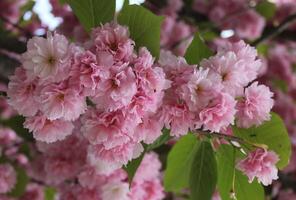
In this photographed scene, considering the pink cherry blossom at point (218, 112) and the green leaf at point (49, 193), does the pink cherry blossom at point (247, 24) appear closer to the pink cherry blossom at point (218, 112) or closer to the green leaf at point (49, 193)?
the green leaf at point (49, 193)

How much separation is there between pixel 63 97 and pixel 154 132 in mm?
199

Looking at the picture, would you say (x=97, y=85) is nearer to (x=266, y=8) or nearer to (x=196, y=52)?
(x=196, y=52)

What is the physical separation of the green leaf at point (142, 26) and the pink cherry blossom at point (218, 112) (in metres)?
0.17

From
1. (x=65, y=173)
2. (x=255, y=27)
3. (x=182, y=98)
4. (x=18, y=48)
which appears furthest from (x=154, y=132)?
(x=255, y=27)

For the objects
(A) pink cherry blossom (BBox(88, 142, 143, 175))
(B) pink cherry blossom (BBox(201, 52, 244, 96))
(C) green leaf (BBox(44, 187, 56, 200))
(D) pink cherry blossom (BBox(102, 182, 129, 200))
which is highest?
(B) pink cherry blossom (BBox(201, 52, 244, 96))

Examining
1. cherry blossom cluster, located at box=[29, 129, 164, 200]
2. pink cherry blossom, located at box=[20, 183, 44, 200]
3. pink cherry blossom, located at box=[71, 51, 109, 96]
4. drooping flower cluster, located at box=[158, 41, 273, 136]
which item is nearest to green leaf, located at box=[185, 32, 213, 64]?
drooping flower cluster, located at box=[158, 41, 273, 136]

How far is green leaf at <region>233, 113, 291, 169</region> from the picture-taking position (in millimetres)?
1179

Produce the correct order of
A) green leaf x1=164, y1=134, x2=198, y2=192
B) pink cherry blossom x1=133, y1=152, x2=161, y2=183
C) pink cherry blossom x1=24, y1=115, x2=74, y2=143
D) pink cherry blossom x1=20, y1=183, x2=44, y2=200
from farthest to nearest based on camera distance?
pink cherry blossom x1=20, y1=183, x2=44, y2=200
pink cherry blossom x1=133, y1=152, x2=161, y2=183
green leaf x1=164, y1=134, x2=198, y2=192
pink cherry blossom x1=24, y1=115, x2=74, y2=143

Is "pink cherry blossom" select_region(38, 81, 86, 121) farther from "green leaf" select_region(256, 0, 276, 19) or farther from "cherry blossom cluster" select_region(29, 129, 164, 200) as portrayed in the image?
"green leaf" select_region(256, 0, 276, 19)

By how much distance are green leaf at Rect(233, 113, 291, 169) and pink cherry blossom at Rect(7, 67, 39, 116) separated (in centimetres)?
46

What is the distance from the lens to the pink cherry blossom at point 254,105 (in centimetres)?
110

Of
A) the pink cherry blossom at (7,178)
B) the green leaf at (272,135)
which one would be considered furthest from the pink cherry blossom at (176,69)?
the pink cherry blossom at (7,178)

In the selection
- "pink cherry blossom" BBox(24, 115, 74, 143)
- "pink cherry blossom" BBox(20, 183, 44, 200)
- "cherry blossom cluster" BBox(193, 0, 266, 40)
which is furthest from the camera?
"cherry blossom cluster" BBox(193, 0, 266, 40)

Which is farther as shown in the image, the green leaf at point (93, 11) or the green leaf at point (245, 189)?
the green leaf at point (245, 189)
